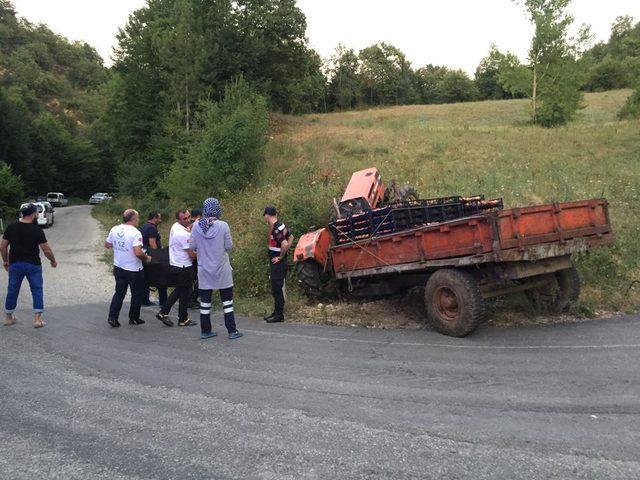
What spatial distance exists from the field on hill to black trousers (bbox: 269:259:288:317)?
505 mm

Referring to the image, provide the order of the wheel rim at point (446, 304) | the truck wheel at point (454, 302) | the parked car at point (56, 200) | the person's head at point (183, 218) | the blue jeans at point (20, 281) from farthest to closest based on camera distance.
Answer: the parked car at point (56, 200) → the person's head at point (183, 218) → the blue jeans at point (20, 281) → the wheel rim at point (446, 304) → the truck wheel at point (454, 302)

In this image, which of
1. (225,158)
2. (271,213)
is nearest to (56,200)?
(225,158)

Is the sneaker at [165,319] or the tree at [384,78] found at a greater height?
the tree at [384,78]

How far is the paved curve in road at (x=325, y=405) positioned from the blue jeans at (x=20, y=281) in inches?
23.5

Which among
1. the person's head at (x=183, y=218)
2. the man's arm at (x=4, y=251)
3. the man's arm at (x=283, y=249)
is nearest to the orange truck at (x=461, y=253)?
the man's arm at (x=283, y=249)

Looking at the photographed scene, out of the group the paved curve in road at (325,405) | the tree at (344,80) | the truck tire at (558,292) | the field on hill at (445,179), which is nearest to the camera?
the paved curve in road at (325,405)

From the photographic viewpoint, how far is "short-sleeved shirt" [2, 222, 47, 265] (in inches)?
288

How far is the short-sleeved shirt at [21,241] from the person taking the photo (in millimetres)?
7324

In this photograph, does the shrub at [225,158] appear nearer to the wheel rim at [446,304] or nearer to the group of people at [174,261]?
the group of people at [174,261]

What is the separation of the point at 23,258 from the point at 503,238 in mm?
6631

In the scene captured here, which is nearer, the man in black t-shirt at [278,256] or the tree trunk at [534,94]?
the man in black t-shirt at [278,256]

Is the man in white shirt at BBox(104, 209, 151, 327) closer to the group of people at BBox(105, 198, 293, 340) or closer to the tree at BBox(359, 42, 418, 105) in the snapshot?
the group of people at BBox(105, 198, 293, 340)

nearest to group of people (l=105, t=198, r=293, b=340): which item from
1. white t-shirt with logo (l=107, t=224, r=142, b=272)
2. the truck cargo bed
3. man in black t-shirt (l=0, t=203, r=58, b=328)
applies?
white t-shirt with logo (l=107, t=224, r=142, b=272)

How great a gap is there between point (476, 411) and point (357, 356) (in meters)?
1.94
